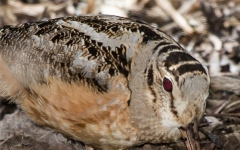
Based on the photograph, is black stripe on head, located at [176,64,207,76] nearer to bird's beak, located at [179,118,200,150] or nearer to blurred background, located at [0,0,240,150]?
bird's beak, located at [179,118,200,150]

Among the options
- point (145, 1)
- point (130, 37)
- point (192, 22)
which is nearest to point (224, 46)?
point (192, 22)

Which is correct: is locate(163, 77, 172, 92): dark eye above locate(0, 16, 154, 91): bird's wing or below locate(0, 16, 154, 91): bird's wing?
below

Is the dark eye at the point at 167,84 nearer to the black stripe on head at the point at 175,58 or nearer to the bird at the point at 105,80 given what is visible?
the bird at the point at 105,80

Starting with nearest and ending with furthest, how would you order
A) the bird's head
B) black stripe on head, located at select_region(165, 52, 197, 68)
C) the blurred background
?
the bird's head < black stripe on head, located at select_region(165, 52, 197, 68) < the blurred background

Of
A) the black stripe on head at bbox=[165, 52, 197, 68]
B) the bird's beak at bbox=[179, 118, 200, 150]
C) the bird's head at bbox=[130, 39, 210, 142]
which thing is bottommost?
the bird's beak at bbox=[179, 118, 200, 150]

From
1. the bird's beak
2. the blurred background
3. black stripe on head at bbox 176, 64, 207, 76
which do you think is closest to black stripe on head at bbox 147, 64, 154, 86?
black stripe on head at bbox 176, 64, 207, 76

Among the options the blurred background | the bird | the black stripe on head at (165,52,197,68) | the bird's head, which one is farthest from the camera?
the blurred background
